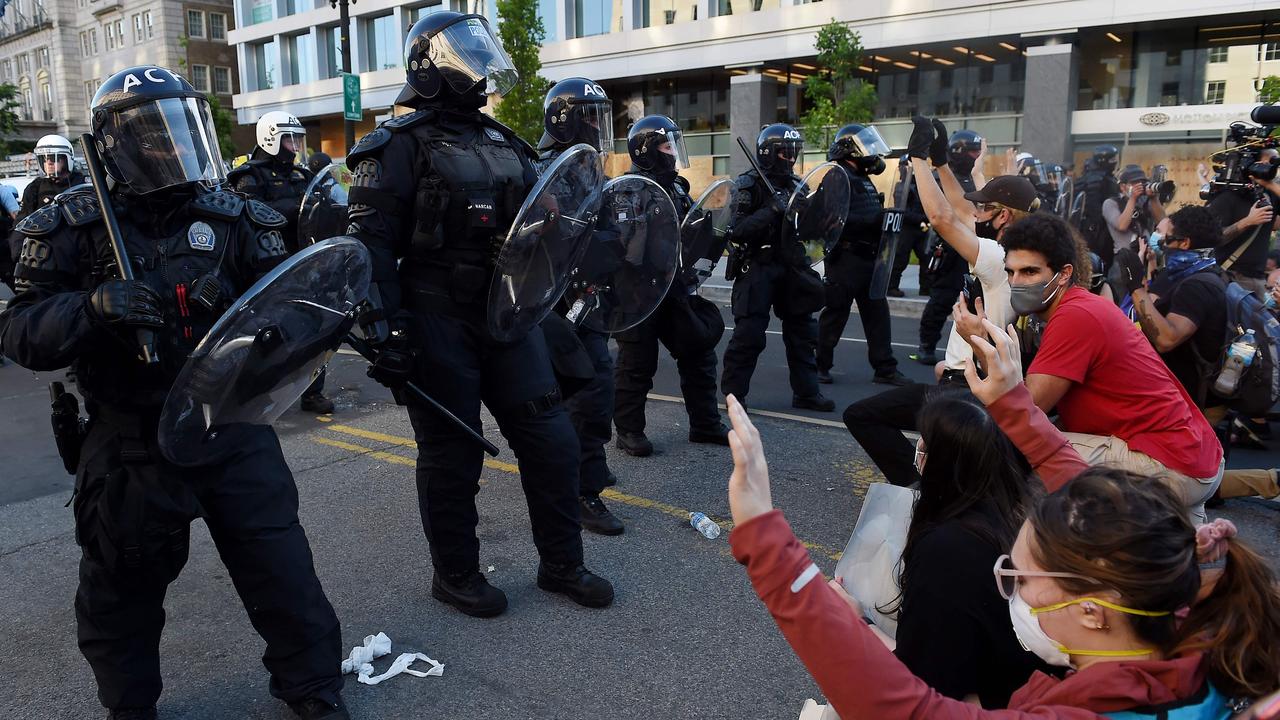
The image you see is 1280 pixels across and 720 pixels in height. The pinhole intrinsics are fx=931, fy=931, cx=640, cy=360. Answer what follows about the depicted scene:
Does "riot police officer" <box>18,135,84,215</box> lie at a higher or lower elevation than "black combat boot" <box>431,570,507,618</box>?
higher

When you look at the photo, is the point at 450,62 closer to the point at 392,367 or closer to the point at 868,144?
the point at 392,367

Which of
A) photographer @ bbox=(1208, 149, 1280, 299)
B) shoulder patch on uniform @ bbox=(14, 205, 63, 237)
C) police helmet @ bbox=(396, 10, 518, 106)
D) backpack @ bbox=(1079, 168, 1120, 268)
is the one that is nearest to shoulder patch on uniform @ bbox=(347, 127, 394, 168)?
police helmet @ bbox=(396, 10, 518, 106)

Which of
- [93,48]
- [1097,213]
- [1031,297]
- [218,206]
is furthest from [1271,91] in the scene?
[93,48]

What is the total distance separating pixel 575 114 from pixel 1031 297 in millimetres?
2263

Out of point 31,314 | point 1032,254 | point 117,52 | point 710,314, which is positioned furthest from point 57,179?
point 117,52

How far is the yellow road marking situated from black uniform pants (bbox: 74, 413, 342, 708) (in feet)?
7.10

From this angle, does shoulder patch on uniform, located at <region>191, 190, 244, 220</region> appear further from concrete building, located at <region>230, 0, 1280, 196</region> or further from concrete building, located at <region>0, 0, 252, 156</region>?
concrete building, located at <region>0, 0, 252, 156</region>

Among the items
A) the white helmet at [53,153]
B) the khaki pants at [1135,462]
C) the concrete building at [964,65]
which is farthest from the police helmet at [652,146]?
the concrete building at [964,65]

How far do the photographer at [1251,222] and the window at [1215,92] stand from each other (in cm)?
1799

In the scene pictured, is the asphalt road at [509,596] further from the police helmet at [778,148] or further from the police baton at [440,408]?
the police helmet at [778,148]

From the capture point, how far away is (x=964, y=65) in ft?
82.5

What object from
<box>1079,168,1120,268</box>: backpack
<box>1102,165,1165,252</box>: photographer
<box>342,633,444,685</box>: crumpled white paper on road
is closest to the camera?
<box>342,633,444,685</box>: crumpled white paper on road

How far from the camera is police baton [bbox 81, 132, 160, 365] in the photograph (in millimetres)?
2461

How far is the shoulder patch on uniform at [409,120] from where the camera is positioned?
3363 mm
